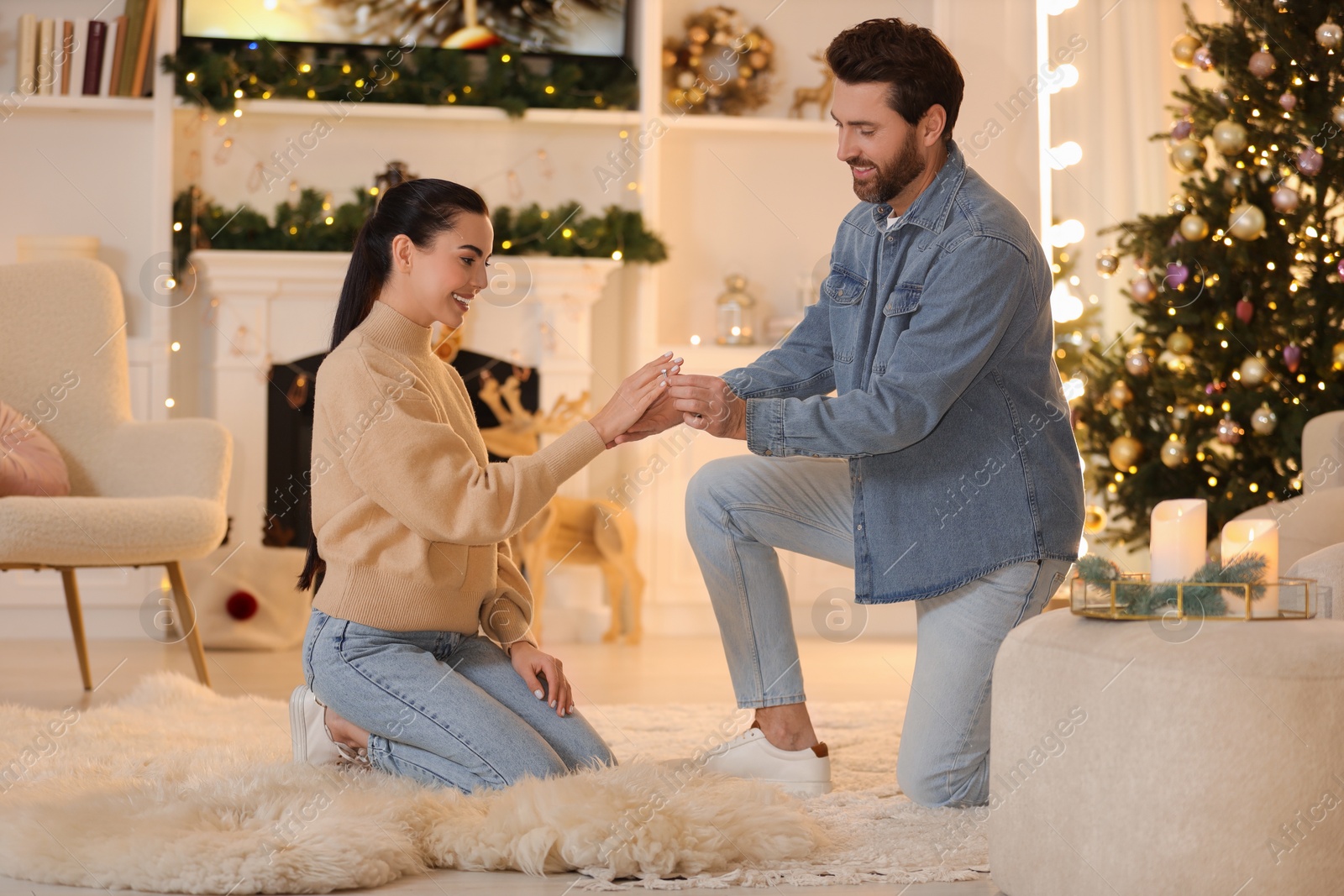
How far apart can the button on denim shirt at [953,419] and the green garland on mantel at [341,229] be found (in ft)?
7.60

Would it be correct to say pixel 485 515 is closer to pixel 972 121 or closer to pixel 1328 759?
pixel 1328 759

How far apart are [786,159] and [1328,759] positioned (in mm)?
3719

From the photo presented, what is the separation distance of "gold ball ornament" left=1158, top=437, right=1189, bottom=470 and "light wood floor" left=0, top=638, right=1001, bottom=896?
935mm

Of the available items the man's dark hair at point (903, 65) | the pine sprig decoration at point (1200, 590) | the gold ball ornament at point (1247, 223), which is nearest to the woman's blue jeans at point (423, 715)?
the pine sprig decoration at point (1200, 590)

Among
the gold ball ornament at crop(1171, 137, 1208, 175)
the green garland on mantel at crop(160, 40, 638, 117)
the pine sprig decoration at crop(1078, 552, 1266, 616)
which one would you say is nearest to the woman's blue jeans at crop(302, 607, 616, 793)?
the pine sprig decoration at crop(1078, 552, 1266, 616)

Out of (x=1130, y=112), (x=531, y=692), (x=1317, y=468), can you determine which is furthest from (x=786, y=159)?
(x=531, y=692)

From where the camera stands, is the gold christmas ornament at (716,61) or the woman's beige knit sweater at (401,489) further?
the gold christmas ornament at (716,61)

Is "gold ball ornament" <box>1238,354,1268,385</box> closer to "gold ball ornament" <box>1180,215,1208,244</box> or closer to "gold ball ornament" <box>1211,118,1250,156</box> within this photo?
"gold ball ornament" <box>1180,215,1208,244</box>

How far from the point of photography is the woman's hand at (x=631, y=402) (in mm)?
1980

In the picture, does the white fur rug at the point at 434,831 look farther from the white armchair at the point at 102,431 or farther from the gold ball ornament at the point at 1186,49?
the gold ball ornament at the point at 1186,49

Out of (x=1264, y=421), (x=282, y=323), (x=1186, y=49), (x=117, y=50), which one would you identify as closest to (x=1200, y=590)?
(x=1264, y=421)

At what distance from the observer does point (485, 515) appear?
181cm

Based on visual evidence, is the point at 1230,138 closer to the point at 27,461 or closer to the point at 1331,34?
the point at 1331,34

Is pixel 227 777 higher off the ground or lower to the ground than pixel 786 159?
lower
